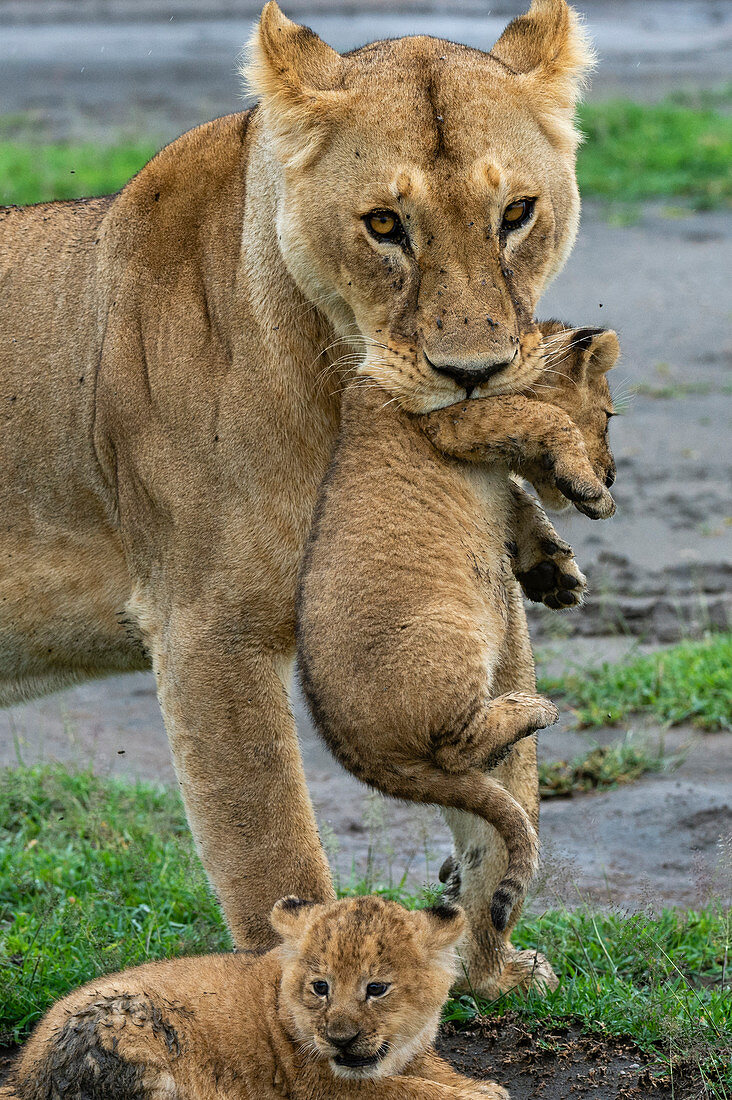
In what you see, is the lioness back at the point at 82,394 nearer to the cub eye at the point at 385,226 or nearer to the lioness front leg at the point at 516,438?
the cub eye at the point at 385,226

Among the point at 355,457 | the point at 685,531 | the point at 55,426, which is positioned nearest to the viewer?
the point at 355,457

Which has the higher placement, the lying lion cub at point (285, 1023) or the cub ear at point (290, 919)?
the cub ear at point (290, 919)

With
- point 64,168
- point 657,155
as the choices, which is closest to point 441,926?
point 64,168

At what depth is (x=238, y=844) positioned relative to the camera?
12.1ft

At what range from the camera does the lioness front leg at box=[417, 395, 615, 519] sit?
327 cm

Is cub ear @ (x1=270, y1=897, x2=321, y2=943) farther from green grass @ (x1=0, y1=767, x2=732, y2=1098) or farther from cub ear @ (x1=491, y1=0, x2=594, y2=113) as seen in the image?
cub ear @ (x1=491, y1=0, x2=594, y2=113)

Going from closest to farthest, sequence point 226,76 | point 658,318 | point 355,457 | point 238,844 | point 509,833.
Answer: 1. point 509,833
2. point 355,457
3. point 238,844
4. point 658,318
5. point 226,76

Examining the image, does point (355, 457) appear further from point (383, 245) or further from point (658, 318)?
point (658, 318)

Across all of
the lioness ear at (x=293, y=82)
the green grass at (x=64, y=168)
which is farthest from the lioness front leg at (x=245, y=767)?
the green grass at (x=64, y=168)

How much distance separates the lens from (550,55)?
3.58 meters

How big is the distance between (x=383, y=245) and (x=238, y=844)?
143 centimetres

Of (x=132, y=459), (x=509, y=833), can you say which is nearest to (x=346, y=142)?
(x=132, y=459)

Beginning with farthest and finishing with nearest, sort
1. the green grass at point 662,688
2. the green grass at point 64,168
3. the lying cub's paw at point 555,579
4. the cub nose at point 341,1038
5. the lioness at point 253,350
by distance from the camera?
the green grass at point 64,168, the green grass at point 662,688, the lying cub's paw at point 555,579, the lioness at point 253,350, the cub nose at point 341,1038

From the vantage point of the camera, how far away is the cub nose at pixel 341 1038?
2951 mm
